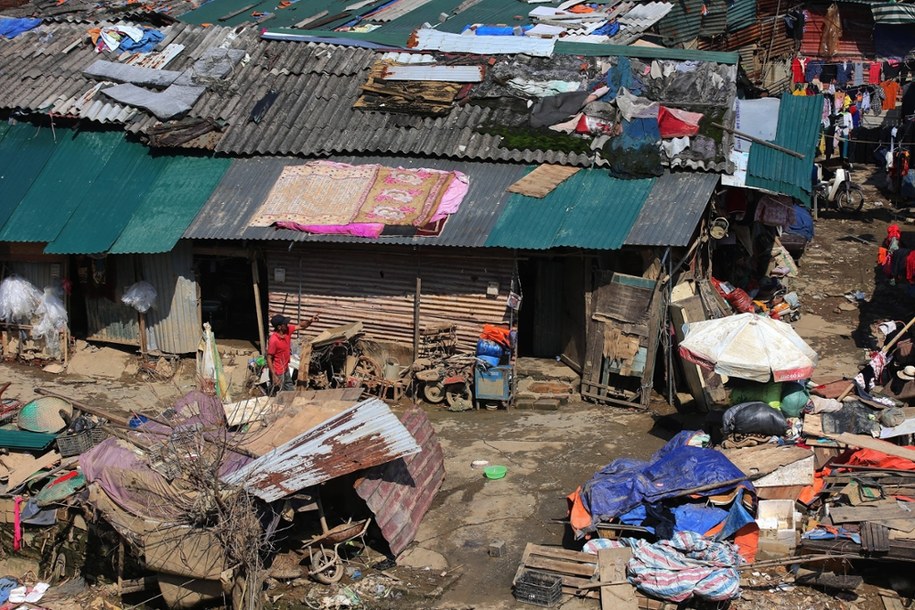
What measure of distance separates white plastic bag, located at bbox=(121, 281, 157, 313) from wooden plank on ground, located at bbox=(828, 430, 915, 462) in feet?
36.7

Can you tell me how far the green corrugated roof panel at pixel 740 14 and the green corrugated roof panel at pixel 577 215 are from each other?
13.3 m

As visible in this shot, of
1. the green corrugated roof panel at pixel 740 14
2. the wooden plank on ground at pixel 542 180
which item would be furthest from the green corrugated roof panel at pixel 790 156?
the green corrugated roof panel at pixel 740 14

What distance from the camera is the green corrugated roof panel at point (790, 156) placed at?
17234mm

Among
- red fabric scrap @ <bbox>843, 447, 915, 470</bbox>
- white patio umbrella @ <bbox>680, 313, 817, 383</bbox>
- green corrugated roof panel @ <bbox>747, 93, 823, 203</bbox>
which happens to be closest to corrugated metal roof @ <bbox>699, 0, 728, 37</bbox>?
green corrugated roof panel @ <bbox>747, 93, 823, 203</bbox>

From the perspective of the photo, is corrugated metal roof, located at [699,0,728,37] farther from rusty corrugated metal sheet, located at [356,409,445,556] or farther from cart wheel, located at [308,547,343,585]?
cart wheel, located at [308,547,343,585]

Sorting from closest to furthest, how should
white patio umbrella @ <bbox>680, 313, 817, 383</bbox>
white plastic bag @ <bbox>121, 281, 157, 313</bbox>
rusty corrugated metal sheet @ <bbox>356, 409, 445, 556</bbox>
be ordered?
rusty corrugated metal sheet @ <bbox>356, 409, 445, 556</bbox>, white patio umbrella @ <bbox>680, 313, 817, 383</bbox>, white plastic bag @ <bbox>121, 281, 157, 313</bbox>

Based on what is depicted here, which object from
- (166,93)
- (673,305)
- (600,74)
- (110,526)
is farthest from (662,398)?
(166,93)

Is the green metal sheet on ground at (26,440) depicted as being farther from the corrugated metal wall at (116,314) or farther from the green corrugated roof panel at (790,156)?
the green corrugated roof panel at (790,156)

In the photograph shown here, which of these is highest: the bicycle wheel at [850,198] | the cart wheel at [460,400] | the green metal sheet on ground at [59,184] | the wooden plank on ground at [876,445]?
the green metal sheet on ground at [59,184]

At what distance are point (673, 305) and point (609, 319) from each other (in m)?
1.03

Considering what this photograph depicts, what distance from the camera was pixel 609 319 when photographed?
16.8m

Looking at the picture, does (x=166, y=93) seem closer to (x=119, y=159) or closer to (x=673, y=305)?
(x=119, y=159)

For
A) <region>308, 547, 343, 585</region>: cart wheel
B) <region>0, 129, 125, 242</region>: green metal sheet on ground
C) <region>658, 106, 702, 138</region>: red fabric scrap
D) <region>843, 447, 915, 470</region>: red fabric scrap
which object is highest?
<region>658, 106, 702, 138</region>: red fabric scrap

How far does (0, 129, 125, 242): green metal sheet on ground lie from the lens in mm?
17734
